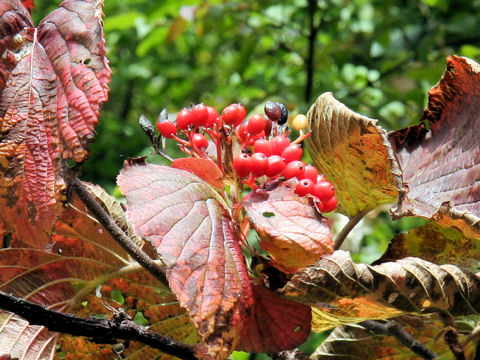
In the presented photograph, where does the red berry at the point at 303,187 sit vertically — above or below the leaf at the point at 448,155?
below

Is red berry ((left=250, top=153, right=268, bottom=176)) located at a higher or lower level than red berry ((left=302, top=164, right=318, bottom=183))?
higher

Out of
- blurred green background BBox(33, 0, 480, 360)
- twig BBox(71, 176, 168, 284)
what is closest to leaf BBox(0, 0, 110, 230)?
twig BBox(71, 176, 168, 284)

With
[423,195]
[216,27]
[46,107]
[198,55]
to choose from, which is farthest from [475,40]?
[198,55]

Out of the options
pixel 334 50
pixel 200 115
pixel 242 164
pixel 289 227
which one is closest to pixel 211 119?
pixel 200 115

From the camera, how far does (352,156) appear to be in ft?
2.88

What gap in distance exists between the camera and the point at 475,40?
2541 mm

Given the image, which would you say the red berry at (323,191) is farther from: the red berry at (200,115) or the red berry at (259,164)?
the red berry at (200,115)

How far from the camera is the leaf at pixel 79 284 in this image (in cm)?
89

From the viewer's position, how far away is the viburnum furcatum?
0.86 meters

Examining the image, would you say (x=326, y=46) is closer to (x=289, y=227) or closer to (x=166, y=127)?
(x=166, y=127)

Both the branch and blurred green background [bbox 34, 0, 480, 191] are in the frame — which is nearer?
the branch

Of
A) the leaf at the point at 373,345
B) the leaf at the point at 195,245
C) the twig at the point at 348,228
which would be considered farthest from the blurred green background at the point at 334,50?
the leaf at the point at 195,245

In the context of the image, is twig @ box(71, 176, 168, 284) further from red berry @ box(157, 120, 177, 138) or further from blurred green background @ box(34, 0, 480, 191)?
blurred green background @ box(34, 0, 480, 191)

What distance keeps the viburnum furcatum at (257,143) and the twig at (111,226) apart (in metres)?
0.18
